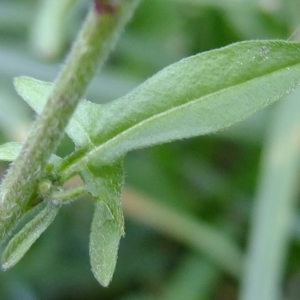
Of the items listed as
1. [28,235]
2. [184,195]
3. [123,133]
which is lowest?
[28,235]

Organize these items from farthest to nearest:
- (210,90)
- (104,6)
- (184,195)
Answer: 1. (184,195)
2. (210,90)
3. (104,6)

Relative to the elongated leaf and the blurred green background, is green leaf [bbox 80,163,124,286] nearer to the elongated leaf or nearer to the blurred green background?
the elongated leaf

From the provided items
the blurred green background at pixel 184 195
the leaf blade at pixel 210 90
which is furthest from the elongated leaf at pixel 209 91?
the blurred green background at pixel 184 195

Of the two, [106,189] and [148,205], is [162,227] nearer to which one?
[148,205]

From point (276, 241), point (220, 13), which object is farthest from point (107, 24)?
point (220, 13)

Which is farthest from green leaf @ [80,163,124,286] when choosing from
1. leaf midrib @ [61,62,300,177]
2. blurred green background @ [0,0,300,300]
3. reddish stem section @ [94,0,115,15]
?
blurred green background @ [0,0,300,300]

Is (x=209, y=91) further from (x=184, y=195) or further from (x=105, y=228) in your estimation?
(x=184, y=195)

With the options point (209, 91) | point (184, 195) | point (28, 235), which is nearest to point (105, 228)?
point (28, 235)
